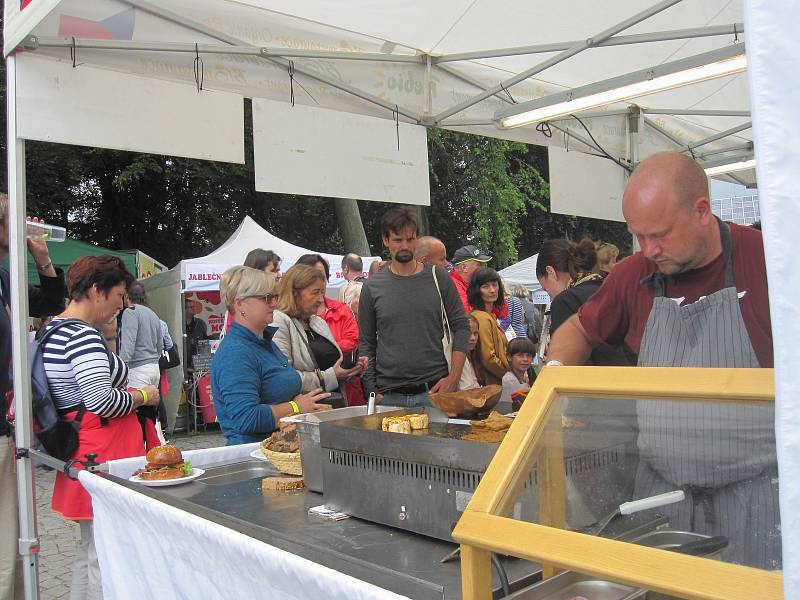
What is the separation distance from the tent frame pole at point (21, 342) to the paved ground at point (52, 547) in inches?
48.5

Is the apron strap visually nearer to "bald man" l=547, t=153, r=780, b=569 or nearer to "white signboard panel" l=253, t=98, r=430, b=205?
"bald man" l=547, t=153, r=780, b=569

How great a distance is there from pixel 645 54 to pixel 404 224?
1.89m

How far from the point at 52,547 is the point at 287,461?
11.1ft

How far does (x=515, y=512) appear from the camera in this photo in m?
0.99

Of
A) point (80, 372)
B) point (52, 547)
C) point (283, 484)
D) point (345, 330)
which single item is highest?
point (345, 330)

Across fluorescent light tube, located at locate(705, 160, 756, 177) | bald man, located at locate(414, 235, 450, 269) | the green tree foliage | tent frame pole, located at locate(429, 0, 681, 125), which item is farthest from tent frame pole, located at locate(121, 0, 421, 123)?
the green tree foliage

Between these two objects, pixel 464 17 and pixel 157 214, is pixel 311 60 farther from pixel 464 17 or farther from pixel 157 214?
pixel 157 214

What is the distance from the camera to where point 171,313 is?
→ 836cm

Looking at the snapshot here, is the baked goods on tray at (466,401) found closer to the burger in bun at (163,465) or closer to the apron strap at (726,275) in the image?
the apron strap at (726,275)

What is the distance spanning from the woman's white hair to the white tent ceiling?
113 centimetres

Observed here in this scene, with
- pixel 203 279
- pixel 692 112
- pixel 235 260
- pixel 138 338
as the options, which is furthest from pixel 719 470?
pixel 235 260

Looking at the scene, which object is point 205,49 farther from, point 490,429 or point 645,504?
point 645,504

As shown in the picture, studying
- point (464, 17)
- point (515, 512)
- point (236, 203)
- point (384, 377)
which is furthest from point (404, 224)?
point (236, 203)

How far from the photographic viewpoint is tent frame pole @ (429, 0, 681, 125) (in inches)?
135
